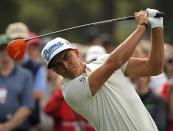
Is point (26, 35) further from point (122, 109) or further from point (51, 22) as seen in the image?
point (51, 22)

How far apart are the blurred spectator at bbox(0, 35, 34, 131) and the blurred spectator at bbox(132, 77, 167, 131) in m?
1.48

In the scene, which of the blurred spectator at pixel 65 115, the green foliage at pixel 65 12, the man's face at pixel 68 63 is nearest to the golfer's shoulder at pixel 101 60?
the man's face at pixel 68 63

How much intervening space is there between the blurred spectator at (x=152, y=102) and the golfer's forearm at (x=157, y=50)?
2590 mm

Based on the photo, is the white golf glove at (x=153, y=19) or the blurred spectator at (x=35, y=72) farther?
the blurred spectator at (x=35, y=72)

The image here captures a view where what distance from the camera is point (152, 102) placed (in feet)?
38.2

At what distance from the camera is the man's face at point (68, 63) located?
8789 mm

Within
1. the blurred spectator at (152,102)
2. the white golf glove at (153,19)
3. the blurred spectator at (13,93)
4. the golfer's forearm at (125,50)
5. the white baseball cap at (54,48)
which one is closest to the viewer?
the golfer's forearm at (125,50)

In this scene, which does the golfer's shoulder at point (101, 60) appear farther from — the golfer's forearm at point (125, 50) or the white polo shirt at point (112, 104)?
the golfer's forearm at point (125, 50)

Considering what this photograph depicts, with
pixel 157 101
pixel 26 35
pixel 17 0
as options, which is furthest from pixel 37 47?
pixel 17 0

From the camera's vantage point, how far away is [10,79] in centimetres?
1234

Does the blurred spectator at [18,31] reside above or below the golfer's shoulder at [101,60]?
below

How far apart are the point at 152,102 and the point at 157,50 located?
2.78m

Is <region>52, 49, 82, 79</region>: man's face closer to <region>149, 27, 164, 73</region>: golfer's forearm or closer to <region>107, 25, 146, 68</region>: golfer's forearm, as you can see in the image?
<region>107, 25, 146, 68</region>: golfer's forearm

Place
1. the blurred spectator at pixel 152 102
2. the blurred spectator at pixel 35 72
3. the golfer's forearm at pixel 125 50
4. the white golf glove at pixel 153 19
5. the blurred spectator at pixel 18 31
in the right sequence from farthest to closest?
1. the blurred spectator at pixel 18 31
2. the blurred spectator at pixel 35 72
3. the blurred spectator at pixel 152 102
4. the white golf glove at pixel 153 19
5. the golfer's forearm at pixel 125 50
